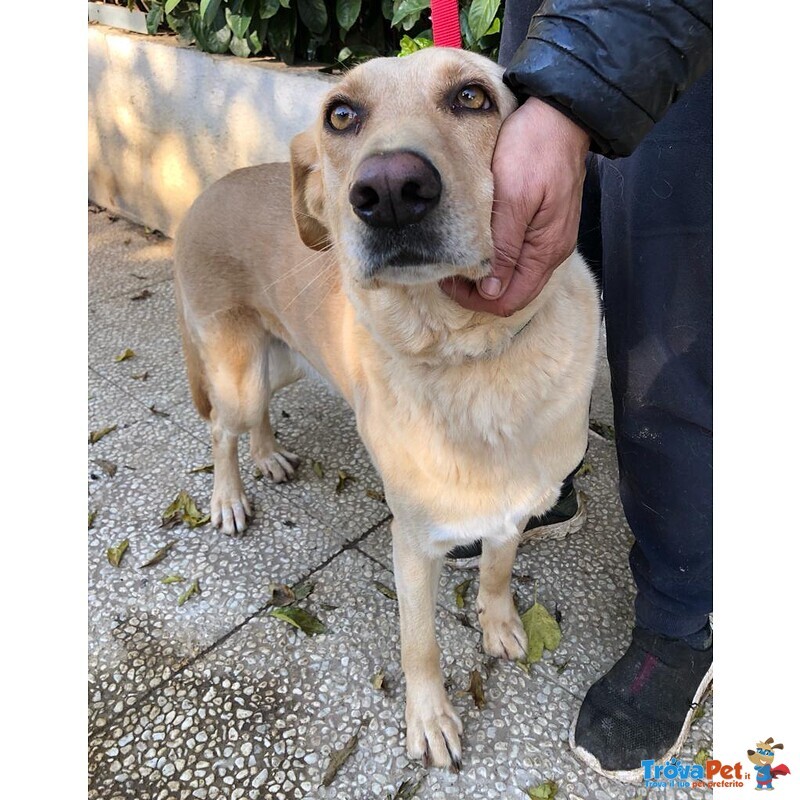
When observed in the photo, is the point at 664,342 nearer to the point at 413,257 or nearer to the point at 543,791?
the point at 413,257

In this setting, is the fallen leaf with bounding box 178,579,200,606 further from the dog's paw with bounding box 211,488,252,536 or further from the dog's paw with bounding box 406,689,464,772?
the dog's paw with bounding box 406,689,464,772

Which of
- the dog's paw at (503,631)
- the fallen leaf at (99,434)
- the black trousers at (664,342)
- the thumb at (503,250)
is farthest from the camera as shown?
the fallen leaf at (99,434)

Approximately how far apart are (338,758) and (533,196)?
5.14 feet

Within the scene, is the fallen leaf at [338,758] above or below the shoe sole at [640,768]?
below

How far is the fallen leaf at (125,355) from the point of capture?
384 centimetres

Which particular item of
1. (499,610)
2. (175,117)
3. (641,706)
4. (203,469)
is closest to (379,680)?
(499,610)

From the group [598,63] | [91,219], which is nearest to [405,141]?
[598,63]

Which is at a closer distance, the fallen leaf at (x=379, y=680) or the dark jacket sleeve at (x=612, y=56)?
the dark jacket sleeve at (x=612, y=56)

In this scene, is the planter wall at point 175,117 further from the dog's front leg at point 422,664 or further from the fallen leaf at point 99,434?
the dog's front leg at point 422,664

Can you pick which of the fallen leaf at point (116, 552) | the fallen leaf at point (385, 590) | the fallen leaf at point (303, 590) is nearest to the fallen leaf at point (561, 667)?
the fallen leaf at point (385, 590)

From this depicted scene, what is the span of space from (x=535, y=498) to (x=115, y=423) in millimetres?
2390

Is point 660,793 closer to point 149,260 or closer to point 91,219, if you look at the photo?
point 149,260

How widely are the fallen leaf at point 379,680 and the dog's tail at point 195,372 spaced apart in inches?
52.6

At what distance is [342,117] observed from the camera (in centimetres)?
147
